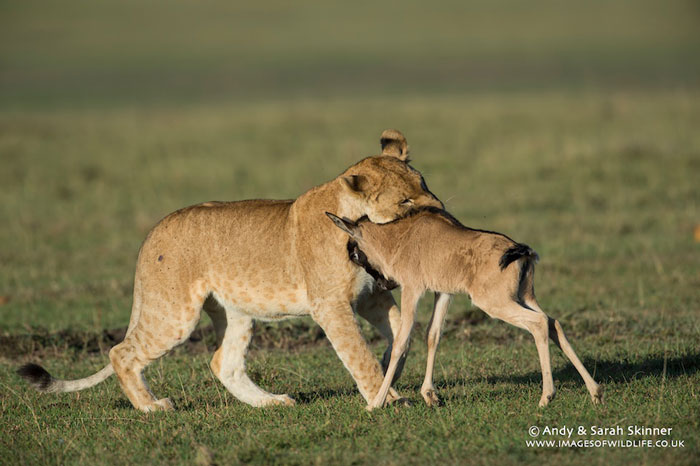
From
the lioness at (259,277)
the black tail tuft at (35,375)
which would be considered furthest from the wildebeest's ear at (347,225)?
the black tail tuft at (35,375)

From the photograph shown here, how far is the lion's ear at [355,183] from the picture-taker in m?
6.39

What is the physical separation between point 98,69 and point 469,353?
179 feet

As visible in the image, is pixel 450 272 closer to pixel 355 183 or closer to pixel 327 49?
pixel 355 183

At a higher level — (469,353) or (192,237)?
(192,237)

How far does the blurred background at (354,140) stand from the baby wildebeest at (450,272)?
10.2 ft

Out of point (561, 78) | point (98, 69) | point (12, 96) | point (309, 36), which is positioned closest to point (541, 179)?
point (561, 78)

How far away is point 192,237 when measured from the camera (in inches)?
276

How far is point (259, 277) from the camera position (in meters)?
6.79

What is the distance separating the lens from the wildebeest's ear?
636 centimetres

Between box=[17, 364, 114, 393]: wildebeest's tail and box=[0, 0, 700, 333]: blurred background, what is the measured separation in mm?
2376

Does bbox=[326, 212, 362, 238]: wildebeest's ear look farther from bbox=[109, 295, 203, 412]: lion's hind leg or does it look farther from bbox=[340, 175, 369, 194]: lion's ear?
bbox=[109, 295, 203, 412]: lion's hind leg

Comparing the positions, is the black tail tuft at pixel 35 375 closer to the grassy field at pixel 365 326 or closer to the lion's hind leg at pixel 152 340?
the grassy field at pixel 365 326

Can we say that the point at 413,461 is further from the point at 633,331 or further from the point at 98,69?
the point at 98,69

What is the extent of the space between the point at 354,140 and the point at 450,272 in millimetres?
17165
